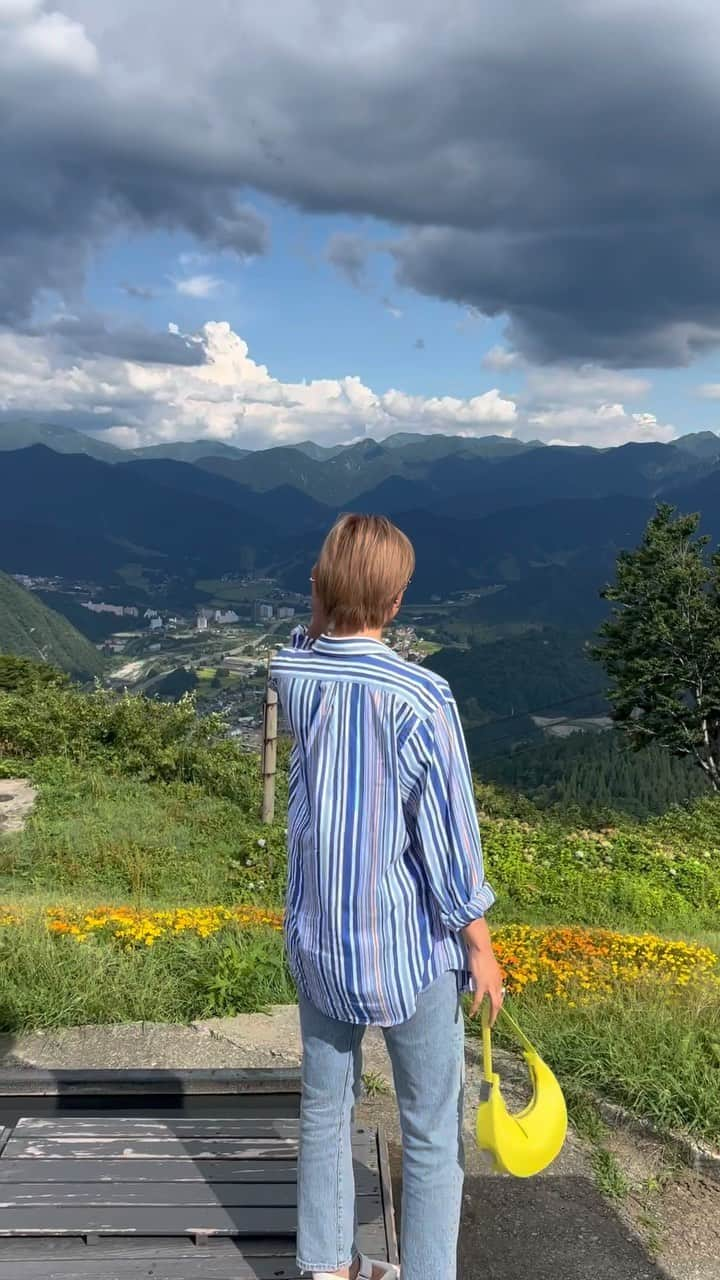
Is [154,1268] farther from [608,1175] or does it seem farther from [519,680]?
[519,680]

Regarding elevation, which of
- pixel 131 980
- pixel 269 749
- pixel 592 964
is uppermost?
pixel 131 980

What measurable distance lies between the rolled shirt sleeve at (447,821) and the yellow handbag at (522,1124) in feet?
1.55

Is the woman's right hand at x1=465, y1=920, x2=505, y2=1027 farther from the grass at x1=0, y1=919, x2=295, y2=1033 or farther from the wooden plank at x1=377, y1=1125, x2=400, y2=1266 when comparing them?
the grass at x1=0, y1=919, x2=295, y2=1033

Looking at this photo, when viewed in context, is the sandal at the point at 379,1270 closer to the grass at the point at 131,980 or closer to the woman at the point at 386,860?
the woman at the point at 386,860

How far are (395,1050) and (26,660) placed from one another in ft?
79.1

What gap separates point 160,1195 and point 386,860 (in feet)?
5.36

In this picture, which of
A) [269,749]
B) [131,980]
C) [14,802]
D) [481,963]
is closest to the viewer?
[481,963]

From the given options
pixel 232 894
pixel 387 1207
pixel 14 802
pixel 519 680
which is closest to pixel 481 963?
pixel 387 1207

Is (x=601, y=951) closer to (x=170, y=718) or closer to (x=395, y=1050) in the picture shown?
(x=395, y=1050)

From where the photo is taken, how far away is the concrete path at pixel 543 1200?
3.32 m

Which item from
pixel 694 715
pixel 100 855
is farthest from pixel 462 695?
pixel 100 855

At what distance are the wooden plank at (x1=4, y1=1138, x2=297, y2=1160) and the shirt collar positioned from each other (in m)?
2.08

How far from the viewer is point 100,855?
11.6 m

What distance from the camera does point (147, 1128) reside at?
330cm
